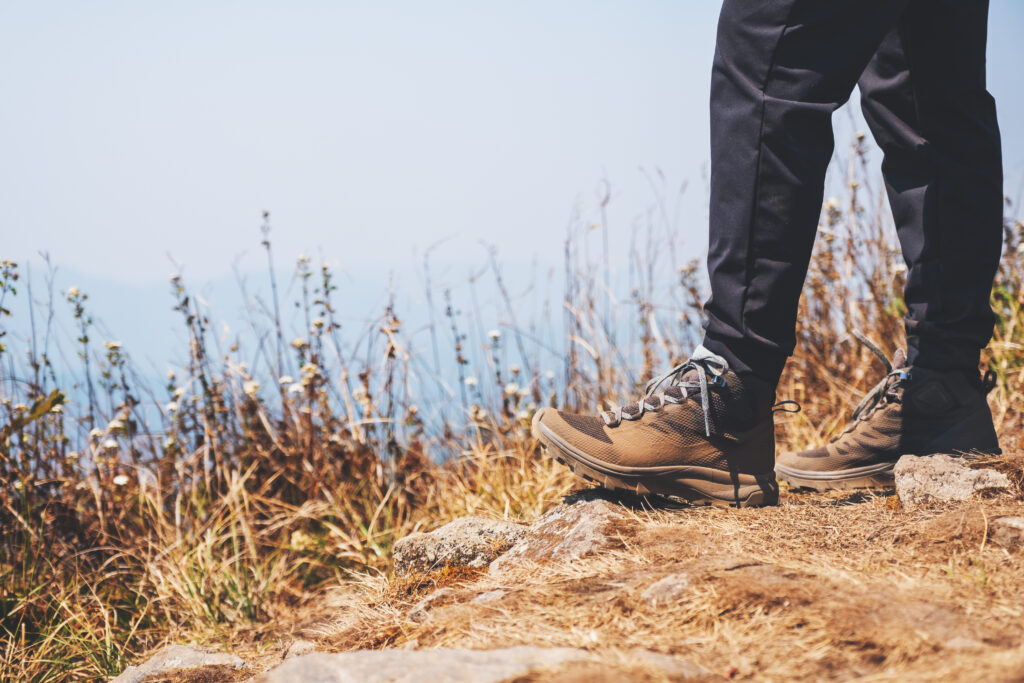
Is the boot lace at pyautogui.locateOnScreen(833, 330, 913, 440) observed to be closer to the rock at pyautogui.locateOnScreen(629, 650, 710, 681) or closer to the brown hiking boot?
the brown hiking boot

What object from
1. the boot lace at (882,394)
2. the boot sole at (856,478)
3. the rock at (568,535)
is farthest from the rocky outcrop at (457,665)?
the boot lace at (882,394)

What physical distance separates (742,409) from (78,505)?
2.42 metres

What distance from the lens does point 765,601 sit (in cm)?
113

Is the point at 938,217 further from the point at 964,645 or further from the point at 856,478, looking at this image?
the point at 964,645

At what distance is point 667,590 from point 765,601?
6.2 inches

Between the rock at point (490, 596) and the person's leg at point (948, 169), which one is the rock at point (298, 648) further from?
the person's leg at point (948, 169)

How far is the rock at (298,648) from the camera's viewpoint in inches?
65.6

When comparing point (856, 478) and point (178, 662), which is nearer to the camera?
point (178, 662)

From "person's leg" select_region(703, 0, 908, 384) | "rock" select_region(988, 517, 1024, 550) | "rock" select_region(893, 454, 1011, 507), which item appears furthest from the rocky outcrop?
"rock" select_region(893, 454, 1011, 507)

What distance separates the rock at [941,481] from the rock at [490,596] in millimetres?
923

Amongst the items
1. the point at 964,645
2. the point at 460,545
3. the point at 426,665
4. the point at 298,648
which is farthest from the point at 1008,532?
the point at 298,648

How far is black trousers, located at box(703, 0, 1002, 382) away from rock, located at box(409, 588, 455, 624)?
0.78 m

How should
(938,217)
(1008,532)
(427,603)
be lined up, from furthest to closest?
(938,217) → (427,603) → (1008,532)

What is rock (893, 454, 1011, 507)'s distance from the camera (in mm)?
1688
